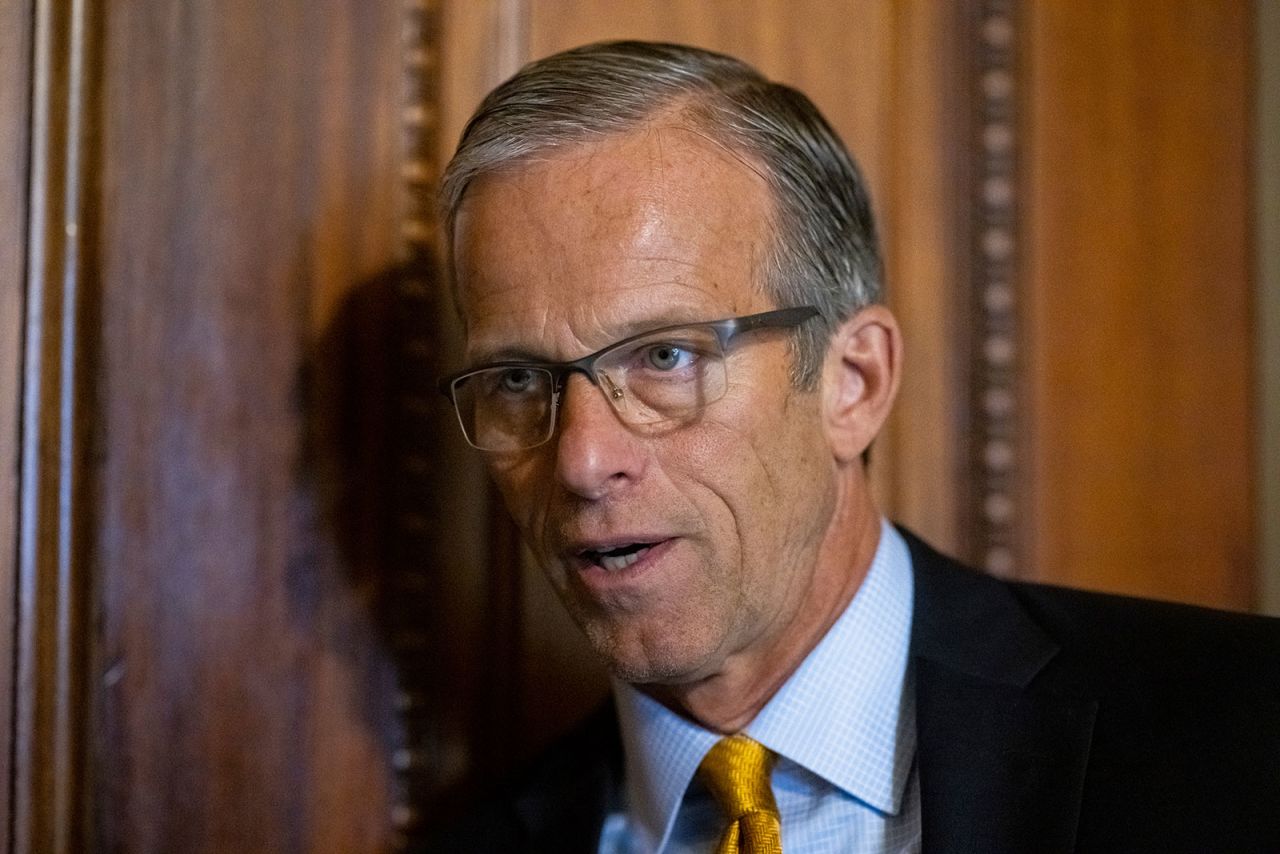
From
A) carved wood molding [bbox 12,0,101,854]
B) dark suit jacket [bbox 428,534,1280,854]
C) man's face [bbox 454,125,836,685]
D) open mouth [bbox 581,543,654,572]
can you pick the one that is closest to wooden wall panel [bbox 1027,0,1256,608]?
dark suit jacket [bbox 428,534,1280,854]

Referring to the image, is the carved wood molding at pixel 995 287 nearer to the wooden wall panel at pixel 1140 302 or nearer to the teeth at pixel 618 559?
the wooden wall panel at pixel 1140 302

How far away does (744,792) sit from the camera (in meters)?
1.24

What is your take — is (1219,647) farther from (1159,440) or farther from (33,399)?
(33,399)

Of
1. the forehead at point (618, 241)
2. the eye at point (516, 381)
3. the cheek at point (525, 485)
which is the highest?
the forehead at point (618, 241)

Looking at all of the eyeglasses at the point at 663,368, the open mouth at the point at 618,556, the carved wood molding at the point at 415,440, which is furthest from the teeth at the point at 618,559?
the carved wood molding at the point at 415,440

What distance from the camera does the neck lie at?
131cm

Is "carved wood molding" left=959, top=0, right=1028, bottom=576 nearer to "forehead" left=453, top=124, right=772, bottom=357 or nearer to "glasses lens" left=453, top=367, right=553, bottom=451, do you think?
"forehead" left=453, top=124, right=772, bottom=357

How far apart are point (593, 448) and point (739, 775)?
0.38m

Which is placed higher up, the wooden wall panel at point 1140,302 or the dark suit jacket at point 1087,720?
the wooden wall panel at point 1140,302

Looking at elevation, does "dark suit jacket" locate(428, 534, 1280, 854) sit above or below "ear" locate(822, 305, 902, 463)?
below

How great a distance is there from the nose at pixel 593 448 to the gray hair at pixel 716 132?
0.20 metres

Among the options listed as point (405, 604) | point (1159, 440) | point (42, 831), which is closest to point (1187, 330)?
point (1159, 440)

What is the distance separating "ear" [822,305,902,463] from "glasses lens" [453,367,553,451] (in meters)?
0.31

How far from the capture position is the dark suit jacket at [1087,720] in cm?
107
